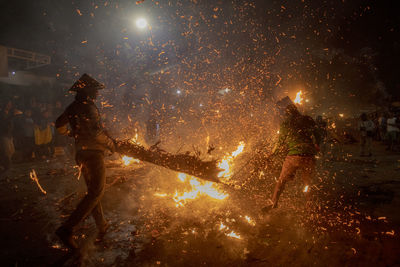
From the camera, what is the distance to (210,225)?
3.84 m

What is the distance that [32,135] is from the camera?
9148 millimetres

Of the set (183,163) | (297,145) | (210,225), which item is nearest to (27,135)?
(183,163)

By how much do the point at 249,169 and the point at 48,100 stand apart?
40.2ft

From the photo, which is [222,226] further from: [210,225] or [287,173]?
[287,173]

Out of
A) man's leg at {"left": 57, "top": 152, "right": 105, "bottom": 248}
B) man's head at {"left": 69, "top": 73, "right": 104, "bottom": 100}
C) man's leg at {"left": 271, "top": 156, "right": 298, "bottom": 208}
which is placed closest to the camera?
man's leg at {"left": 57, "top": 152, "right": 105, "bottom": 248}

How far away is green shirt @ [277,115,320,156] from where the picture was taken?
4152 millimetres

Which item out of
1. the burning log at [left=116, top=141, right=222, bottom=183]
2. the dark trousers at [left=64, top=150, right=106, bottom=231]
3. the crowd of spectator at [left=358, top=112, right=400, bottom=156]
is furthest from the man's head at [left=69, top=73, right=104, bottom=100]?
the crowd of spectator at [left=358, top=112, right=400, bottom=156]

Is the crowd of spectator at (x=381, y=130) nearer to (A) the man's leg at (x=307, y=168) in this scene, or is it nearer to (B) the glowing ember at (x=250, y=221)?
(A) the man's leg at (x=307, y=168)

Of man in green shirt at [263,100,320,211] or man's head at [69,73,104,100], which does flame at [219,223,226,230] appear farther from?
man's head at [69,73,104,100]

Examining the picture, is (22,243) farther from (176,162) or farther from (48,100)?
(48,100)

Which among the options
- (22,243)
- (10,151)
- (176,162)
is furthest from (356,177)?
(10,151)

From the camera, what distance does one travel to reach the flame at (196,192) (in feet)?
16.1

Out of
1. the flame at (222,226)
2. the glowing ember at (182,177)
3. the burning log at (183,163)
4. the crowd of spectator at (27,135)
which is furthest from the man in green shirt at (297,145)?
the crowd of spectator at (27,135)

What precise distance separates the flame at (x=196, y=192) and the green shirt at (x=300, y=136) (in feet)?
5.97
